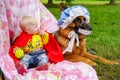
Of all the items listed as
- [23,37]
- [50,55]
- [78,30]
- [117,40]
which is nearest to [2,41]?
[23,37]

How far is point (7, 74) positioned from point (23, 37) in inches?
26.3

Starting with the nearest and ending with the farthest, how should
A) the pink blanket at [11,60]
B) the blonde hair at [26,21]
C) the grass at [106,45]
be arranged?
the pink blanket at [11,60] → the blonde hair at [26,21] → the grass at [106,45]

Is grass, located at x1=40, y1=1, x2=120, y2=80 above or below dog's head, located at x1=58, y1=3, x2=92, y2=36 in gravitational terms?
below

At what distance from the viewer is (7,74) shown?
5160 millimetres

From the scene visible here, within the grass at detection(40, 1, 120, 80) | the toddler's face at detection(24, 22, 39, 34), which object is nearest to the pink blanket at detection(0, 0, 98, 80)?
the toddler's face at detection(24, 22, 39, 34)

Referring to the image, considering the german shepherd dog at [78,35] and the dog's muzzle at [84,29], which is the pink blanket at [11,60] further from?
the dog's muzzle at [84,29]

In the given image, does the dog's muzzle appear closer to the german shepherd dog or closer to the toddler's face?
the german shepherd dog

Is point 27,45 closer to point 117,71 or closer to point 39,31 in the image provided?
point 39,31

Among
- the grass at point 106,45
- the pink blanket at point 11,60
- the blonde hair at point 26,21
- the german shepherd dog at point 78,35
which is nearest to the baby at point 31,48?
the blonde hair at point 26,21

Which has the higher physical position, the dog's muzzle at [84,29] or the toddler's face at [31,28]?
the toddler's face at [31,28]

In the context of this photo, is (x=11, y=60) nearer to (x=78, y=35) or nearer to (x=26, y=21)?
(x=26, y=21)

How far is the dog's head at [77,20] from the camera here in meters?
5.91

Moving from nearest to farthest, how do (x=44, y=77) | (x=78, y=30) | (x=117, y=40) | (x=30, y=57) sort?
(x=44, y=77) → (x=30, y=57) → (x=78, y=30) → (x=117, y=40)

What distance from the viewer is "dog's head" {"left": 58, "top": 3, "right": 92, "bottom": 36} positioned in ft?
19.4
